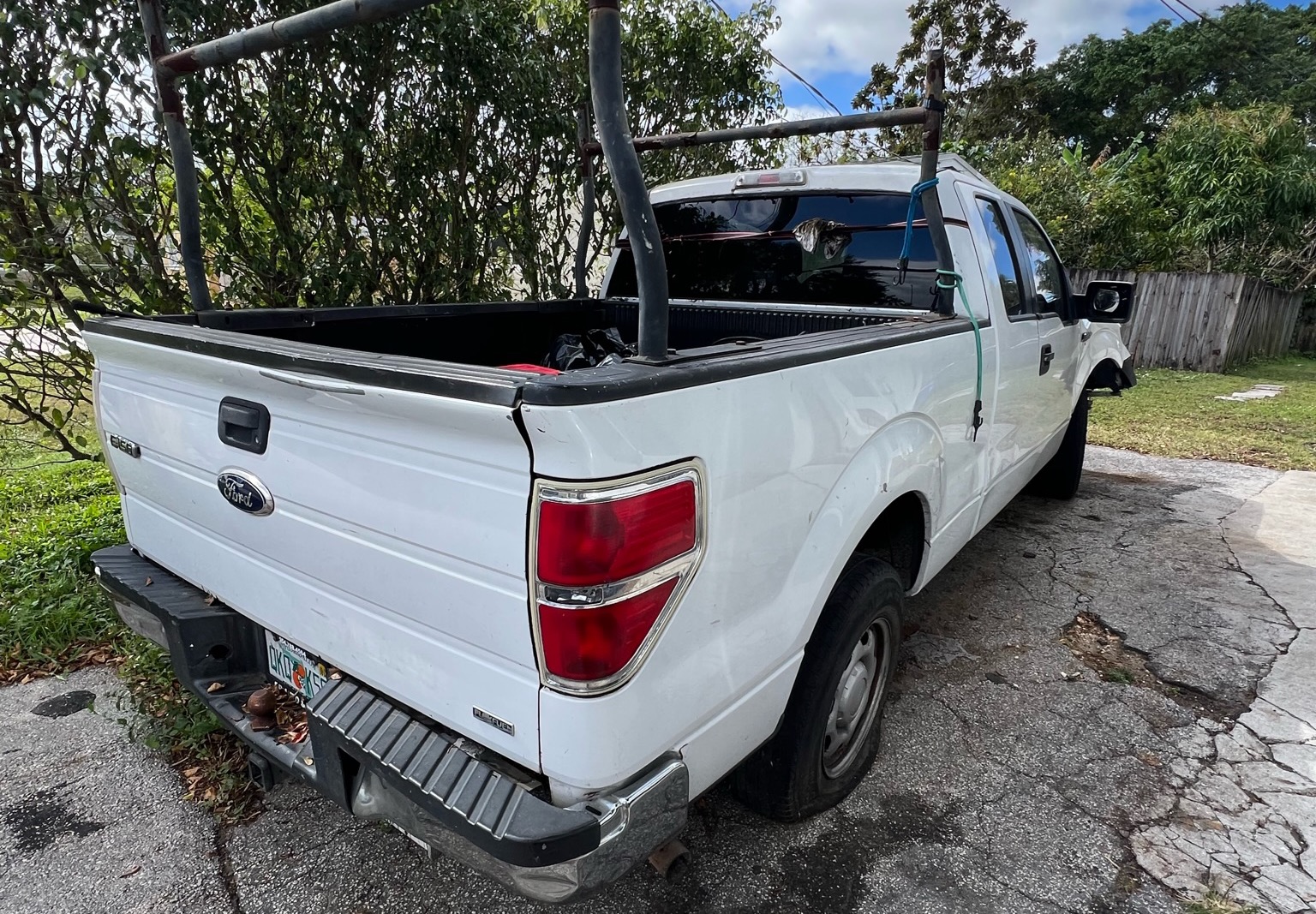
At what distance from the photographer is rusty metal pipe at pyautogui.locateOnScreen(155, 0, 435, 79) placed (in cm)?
172

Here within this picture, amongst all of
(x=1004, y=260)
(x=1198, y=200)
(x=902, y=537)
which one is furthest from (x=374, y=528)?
(x=1198, y=200)

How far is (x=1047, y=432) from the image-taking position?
4.36 m

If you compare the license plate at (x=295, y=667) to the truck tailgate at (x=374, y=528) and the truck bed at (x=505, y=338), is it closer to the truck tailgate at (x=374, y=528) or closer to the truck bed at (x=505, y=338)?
the truck tailgate at (x=374, y=528)

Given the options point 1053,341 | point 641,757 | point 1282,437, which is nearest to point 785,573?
point 641,757

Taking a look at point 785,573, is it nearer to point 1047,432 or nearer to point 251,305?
point 1047,432

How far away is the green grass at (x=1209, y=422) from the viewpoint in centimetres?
734

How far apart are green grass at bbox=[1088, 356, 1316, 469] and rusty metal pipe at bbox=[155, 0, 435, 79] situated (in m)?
7.80

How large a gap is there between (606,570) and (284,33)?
1675mm

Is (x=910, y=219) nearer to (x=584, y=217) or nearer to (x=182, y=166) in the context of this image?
(x=584, y=217)

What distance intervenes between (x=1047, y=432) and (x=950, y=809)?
2.60 meters

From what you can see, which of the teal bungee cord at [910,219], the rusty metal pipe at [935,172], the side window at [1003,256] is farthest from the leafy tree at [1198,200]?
the rusty metal pipe at [935,172]

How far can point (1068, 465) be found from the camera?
18.2 ft

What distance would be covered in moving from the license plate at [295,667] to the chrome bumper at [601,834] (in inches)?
14.8

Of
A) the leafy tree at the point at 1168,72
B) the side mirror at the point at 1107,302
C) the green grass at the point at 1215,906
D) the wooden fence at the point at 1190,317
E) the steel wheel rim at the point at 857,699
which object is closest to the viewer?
the green grass at the point at 1215,906
